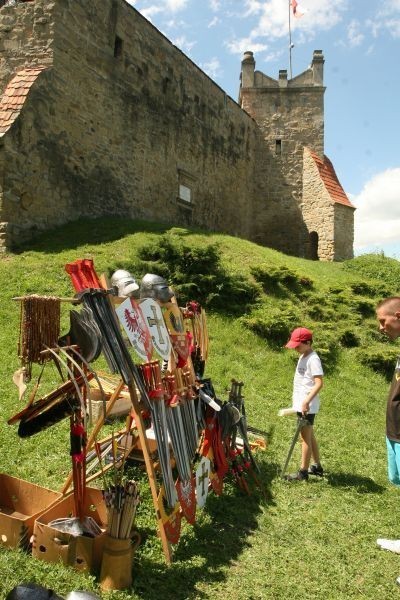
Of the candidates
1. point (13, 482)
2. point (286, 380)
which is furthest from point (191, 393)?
point (286, 380)

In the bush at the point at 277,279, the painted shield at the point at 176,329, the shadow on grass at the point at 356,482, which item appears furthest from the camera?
the bush at the point at 277,279

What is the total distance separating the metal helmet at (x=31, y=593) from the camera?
91.7 inches

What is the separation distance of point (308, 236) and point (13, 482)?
61.6ft

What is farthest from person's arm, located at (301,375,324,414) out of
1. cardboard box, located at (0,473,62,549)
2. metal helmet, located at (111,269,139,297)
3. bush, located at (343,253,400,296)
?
bush, located at (343,253,400,296)

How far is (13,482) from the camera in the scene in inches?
142

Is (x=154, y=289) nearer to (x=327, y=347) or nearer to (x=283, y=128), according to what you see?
(x=327, y=347)

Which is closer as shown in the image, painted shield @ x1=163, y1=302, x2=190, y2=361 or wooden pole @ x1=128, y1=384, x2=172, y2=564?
wooden pole @ x1=128, y1=384, x2=172, y2=564

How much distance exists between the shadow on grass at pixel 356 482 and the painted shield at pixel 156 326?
91.0 inches

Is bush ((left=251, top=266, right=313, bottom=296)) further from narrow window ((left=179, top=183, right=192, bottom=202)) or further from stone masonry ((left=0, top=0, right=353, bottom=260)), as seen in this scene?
narrow window ((left=179, top=183, right=192, bottom=202))

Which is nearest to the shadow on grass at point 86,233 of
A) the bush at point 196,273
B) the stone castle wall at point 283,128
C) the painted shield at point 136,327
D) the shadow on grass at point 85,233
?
the shadow on grass at point 85,233

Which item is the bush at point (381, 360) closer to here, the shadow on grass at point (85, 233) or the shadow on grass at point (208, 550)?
the shadow on grass at point (208, 550)

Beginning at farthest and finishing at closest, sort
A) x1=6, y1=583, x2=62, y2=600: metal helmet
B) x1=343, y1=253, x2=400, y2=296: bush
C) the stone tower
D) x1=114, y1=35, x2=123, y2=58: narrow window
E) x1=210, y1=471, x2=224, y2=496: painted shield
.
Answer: the stone tower → x1=343, y1=253, x2=400, y2=296: bush → x1=114, y1=35, x2=123, y2=58: narrow window → x1=210, y1=471, x2=224, y2=496: painted shield → x1=6, y1=583, x2=62, y2=600: metal helmet

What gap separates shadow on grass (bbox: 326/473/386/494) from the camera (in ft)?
15.7

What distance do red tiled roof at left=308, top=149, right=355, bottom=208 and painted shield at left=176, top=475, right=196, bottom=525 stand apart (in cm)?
1754
